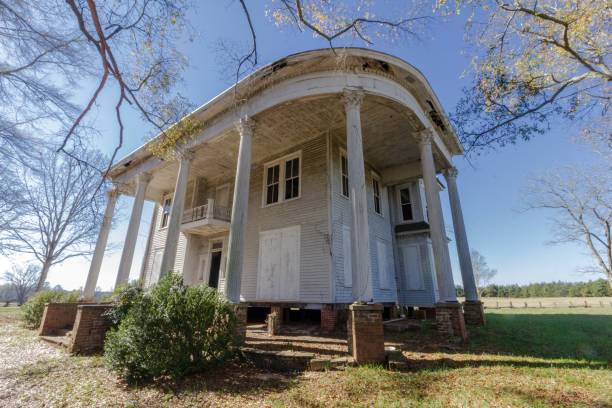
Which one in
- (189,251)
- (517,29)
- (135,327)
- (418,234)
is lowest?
(135,327)

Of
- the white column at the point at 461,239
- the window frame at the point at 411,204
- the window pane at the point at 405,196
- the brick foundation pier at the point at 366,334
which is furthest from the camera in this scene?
the window pane at the point at 405,196

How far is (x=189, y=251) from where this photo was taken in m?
14.4

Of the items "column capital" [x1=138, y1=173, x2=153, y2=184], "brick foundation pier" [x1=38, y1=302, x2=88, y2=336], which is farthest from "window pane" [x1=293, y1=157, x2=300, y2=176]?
"brick foundation pier" [x1=38, y1=302, x2=88, y2=336]

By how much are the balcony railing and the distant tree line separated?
2620 inches

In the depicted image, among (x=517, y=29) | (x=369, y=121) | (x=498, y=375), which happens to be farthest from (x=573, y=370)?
(x=369, y=121)

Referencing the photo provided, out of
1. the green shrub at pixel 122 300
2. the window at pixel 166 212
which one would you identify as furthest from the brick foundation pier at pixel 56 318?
the window at pixel 166 212

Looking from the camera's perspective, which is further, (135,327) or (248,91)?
(248,91)

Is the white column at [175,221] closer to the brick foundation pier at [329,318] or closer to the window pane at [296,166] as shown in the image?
the window pane at [296,166]

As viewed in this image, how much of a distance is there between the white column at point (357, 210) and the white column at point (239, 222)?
332 centimetres

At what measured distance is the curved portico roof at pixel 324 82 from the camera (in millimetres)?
8445

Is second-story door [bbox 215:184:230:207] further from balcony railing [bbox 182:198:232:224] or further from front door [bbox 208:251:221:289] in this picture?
front door [bbox 208:251:221:289]

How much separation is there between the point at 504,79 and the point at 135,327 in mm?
9353

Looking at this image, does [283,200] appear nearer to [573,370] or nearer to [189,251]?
[189,251]

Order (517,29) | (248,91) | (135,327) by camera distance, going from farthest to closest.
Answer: (248,91) < (517,29) < (135,327)
